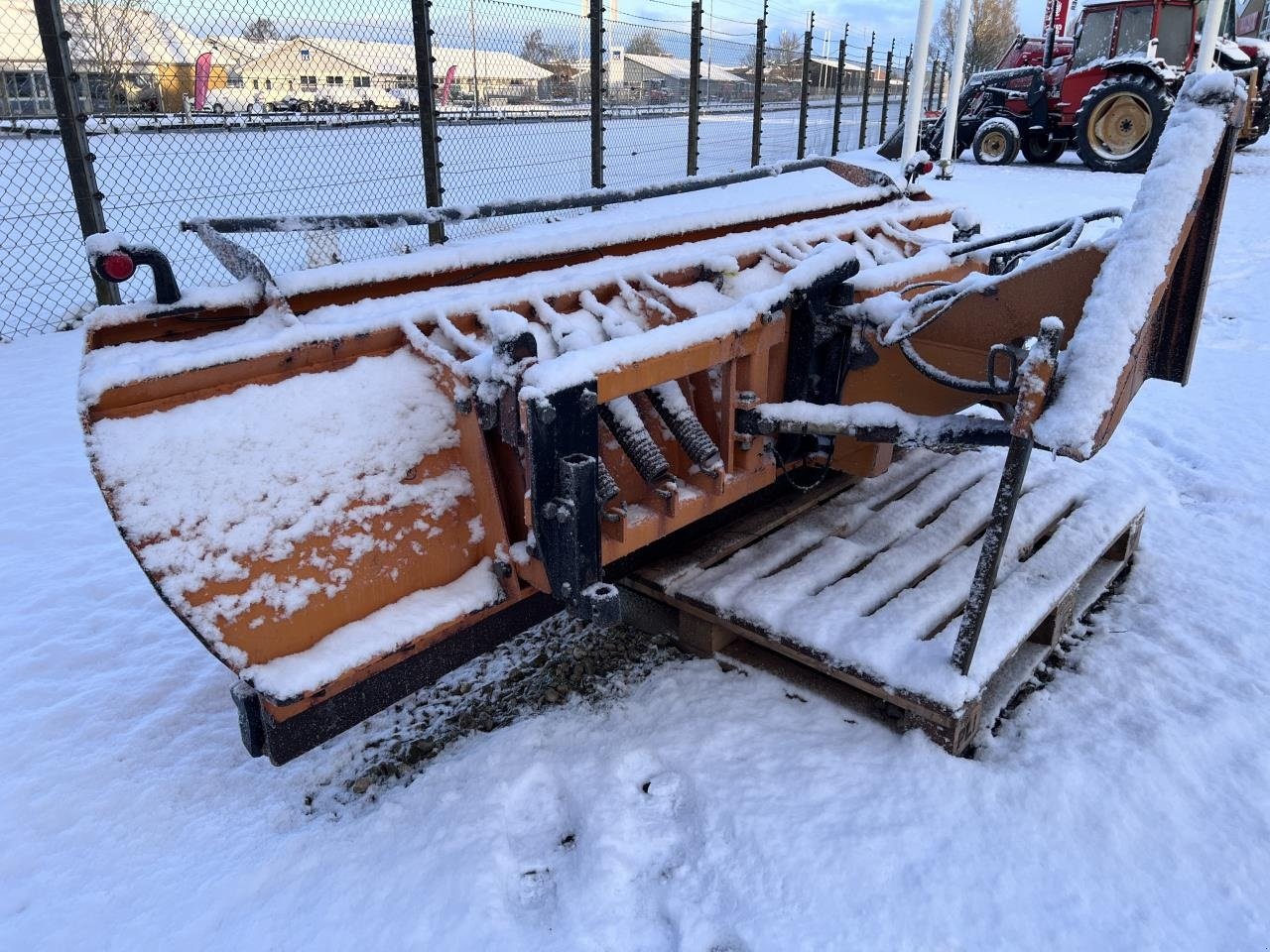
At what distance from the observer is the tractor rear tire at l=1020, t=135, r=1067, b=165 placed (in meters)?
14.0

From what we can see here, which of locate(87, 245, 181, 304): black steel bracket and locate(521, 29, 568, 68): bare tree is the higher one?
locate(521, 29, 568, 68): bare tree

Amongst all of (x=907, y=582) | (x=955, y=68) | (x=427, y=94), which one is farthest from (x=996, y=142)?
(x=907, y=582)

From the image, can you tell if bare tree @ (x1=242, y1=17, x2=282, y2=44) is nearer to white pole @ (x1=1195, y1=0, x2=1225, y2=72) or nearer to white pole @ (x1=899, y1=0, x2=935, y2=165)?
white pole @ (x1=899, y1=0, x2=935, y2=165)

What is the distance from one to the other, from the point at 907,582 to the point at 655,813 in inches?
42.0

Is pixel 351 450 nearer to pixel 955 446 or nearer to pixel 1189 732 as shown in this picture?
pixel 955 446

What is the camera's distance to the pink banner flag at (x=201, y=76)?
6.59 metres

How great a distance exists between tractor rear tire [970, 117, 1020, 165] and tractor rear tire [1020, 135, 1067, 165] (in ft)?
0.68

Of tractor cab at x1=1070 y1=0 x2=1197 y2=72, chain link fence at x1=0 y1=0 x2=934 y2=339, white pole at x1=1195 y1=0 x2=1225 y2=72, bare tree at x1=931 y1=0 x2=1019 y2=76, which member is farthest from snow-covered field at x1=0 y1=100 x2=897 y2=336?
bare tree at x1=931 y1=0 x2=1019 y2=76

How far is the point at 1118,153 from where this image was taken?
12883 millimetres

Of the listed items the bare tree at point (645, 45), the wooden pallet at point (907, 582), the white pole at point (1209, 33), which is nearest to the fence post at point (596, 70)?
the bare tree at point (645, 45)

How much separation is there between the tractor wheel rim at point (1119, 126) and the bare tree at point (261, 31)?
10.8 meters

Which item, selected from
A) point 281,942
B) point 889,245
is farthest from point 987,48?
point 281,942

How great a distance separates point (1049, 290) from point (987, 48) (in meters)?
46.6

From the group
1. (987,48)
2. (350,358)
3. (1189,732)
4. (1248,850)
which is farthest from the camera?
(987,48)
